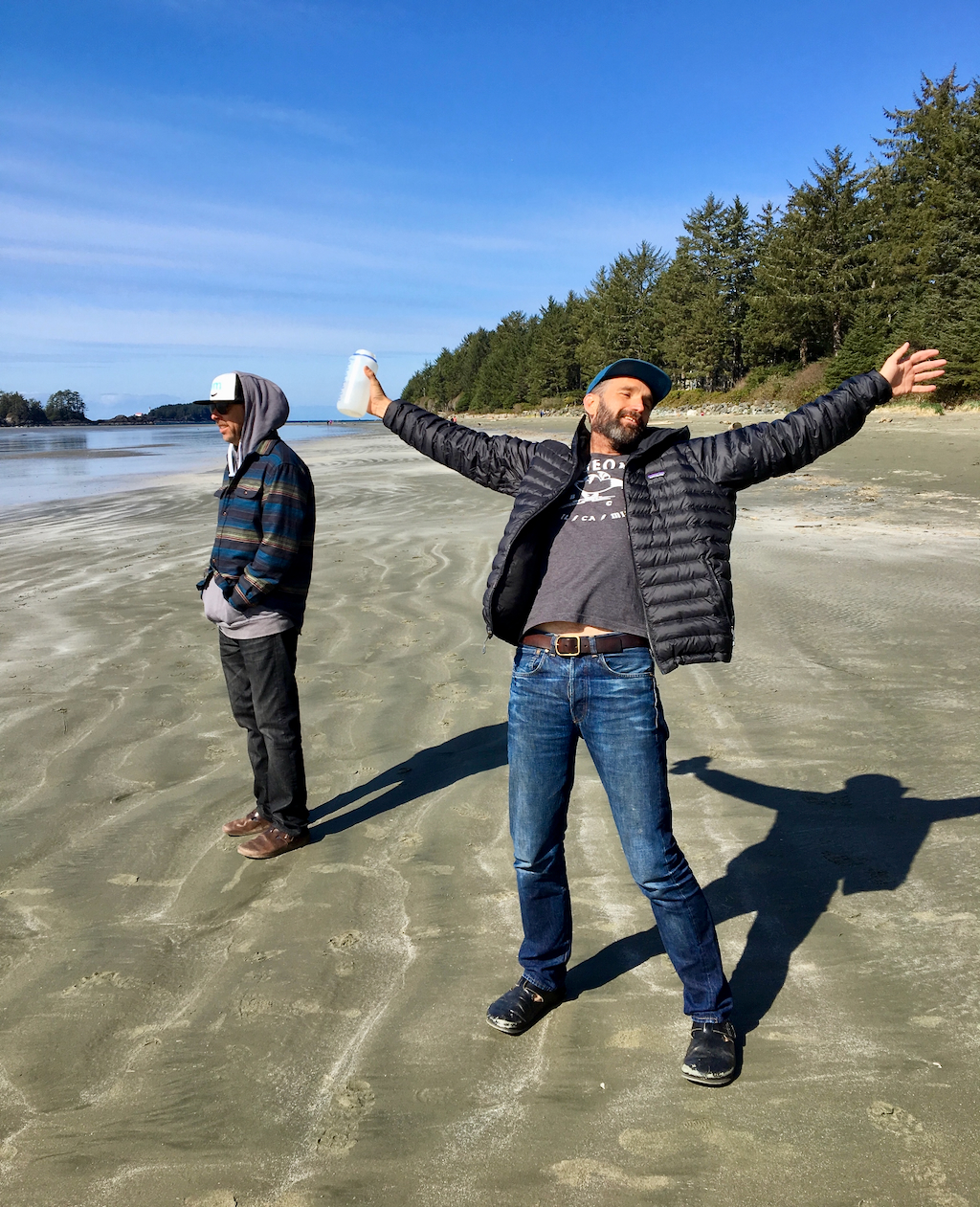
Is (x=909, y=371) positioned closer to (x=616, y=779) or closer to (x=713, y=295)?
(x=616, y=779)

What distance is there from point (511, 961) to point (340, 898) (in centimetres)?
82

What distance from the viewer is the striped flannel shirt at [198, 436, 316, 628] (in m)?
3.81

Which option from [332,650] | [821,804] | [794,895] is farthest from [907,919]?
[332,650]

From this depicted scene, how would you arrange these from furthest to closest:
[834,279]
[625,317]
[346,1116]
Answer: [625,317], [834,279], [346,1116]

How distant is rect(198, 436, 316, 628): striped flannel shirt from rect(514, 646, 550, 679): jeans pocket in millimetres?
1548

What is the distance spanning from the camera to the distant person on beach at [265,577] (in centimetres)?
385

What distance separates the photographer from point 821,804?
13.7 ft

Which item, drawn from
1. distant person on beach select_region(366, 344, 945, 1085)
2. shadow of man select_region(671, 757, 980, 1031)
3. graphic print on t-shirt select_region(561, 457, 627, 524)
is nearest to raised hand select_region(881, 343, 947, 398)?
distant person on beach select_region(366, 344, 945, 1085)

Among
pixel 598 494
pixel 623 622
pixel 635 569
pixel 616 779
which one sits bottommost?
pixel 616 779

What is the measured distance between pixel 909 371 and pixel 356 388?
1.93 metres

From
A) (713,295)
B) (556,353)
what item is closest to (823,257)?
(713,295)

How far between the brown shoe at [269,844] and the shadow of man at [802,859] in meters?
1.84

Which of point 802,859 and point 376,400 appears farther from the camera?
point 802,859

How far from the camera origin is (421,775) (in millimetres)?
4723
